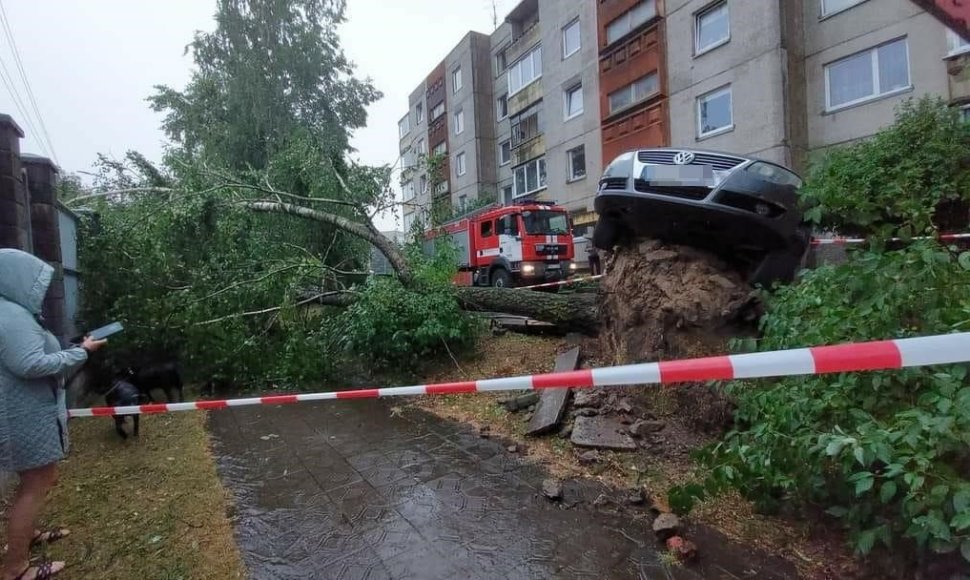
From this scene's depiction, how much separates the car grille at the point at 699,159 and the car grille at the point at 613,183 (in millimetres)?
240

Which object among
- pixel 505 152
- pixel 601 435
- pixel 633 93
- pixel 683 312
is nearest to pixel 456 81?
pixel 505 152

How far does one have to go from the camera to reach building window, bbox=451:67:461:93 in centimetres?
2804

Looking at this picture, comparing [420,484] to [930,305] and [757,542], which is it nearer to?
[757,542]

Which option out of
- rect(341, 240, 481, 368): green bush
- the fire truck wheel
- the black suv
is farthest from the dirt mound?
the fire truck wheel

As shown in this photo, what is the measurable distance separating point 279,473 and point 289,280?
3.84m

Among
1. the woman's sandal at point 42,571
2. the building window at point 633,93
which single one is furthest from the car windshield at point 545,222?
the woman's sandal at point 42,571

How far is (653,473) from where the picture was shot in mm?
3146

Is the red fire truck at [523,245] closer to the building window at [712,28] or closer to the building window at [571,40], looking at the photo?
the building window at [712,28]

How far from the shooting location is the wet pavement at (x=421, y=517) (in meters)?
2.25

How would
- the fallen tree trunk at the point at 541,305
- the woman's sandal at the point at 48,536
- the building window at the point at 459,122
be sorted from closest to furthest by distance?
1. the woman's sandal at the point at 48,536
2. the fallen tree trunk at the point at 541,305
3. the building window at the point at 459,122

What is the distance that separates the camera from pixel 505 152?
86.7 feet

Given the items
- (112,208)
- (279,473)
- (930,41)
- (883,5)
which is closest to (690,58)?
(883,5)

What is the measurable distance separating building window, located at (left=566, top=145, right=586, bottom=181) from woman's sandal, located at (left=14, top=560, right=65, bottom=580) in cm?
1835

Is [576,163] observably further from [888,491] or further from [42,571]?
[42,571]
